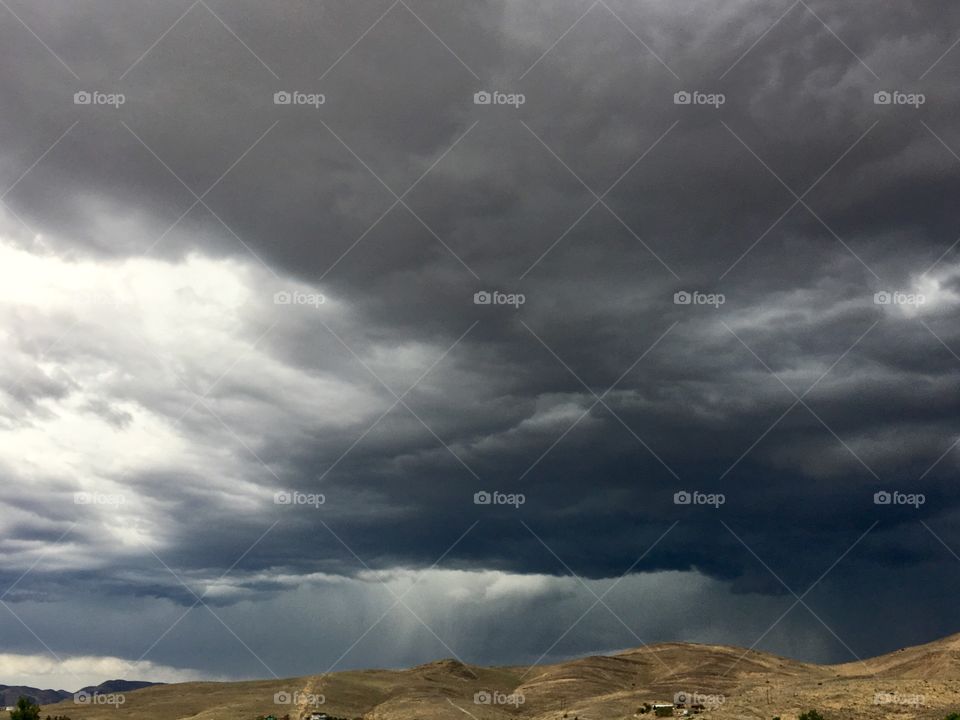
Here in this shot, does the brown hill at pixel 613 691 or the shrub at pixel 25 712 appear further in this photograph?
the shrub at pixel 25 712

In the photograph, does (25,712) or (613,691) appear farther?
(613,691)

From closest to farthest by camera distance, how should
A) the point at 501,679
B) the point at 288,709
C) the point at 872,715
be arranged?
the point at 872,715, the point at 288,709, the point at 501,679

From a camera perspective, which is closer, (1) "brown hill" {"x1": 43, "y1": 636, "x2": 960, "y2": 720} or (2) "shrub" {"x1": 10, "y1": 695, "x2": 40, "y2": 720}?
(1) "brown hill" {"x1": 43, "y1": 636, "x2": 960, "y2": 720}

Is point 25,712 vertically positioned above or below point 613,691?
below

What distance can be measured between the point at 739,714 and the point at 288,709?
3269 inches

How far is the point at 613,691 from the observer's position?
153 m

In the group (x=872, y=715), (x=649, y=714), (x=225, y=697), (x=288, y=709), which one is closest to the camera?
(x=872, y=715)

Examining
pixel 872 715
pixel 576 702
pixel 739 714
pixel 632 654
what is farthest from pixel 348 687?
pixel 872 715

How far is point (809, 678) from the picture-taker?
15438 centimetres

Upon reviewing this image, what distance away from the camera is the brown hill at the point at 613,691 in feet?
374

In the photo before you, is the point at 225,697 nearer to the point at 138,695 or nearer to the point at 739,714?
the point at 138,695

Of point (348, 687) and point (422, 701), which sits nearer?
point (422, 701)

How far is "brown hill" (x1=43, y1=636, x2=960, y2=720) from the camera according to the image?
374 ft

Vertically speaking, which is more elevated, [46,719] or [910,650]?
[910,650]
